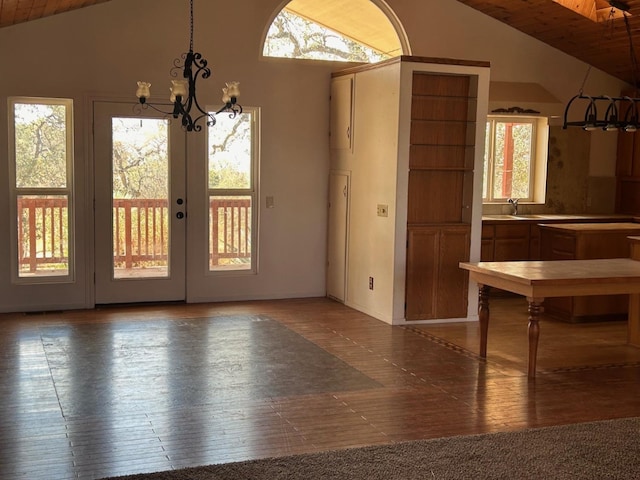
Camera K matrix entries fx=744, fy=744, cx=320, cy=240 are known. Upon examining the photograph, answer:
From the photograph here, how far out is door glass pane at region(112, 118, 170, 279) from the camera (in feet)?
24.9

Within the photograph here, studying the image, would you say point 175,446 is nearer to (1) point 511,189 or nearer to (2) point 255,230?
(2) point 255,230

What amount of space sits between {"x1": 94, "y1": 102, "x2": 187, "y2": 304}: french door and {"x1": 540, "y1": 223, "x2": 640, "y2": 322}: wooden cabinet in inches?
153

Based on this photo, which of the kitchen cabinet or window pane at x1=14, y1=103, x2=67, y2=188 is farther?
the kitchen cabinet

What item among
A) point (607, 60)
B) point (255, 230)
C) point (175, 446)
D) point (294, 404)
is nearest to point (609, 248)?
point (607, 60)

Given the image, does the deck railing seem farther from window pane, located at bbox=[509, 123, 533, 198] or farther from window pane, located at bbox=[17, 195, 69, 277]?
window pane, located at bbox=[509, 123, 533, 198]

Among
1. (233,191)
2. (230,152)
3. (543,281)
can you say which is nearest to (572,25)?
(230,152)

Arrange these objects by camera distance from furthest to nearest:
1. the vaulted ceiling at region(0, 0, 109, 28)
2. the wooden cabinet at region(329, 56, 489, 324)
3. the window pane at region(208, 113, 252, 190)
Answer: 1. the window pane at region(208, 113, 252, 190)
2. the wooden cabinet at region(329, 56, 489, 324)
3. the vaulted ceiling at region(0, 0, 109, 28)

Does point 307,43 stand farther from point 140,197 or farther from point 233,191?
point 140,197

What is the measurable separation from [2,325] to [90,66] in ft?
8.66

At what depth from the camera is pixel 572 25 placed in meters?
8.38

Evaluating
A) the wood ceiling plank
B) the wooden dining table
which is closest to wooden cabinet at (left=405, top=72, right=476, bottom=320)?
the wooden dining table

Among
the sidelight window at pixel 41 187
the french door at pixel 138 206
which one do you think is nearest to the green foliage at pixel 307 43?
the french door at pixel 138 206

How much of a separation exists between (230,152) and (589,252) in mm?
3848

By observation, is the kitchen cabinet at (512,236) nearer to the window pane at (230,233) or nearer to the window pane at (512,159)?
the window pane at (512,159)
